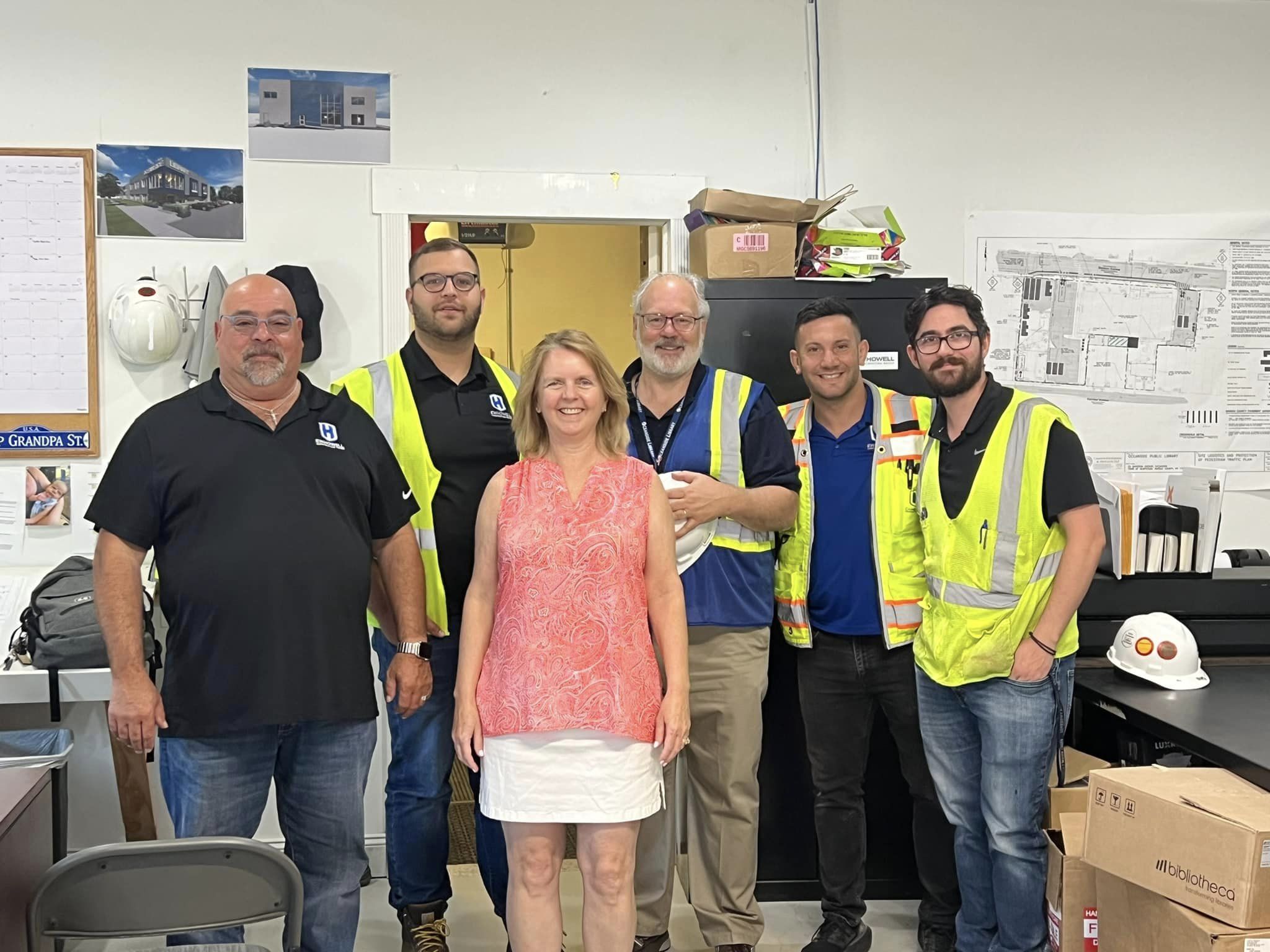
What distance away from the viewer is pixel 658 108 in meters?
3.62

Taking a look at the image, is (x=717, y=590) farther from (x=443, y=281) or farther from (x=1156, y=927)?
(x=1156, y=927)

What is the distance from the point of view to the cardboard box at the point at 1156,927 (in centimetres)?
189

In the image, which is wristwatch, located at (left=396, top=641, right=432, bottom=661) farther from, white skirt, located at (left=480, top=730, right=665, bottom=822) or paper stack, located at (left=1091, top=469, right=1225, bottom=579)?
paper stack, located at (left=1091, top=469, right=1225, bottom=579)

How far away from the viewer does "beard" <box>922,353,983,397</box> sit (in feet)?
8.16

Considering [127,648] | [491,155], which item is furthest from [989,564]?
[491,155]

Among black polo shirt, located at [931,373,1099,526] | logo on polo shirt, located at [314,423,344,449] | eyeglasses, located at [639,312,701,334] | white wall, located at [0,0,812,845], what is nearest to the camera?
logo on polo shirt, located at [314,423,344,449]

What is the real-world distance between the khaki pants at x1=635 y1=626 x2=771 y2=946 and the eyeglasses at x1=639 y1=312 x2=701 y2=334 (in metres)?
0.73

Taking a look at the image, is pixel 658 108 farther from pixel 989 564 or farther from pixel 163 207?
pixel 989 564

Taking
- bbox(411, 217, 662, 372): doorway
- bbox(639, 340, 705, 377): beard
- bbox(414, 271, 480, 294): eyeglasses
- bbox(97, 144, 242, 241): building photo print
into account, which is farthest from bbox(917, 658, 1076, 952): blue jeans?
bbox(411, 217, 662, 372): doorway

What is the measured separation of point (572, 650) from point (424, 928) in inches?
40.1

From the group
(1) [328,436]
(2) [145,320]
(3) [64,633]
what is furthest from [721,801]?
(2) [145,320]

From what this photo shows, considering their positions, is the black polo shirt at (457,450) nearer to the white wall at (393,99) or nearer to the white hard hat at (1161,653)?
the white wall at (393,99)

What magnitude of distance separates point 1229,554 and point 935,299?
178cm

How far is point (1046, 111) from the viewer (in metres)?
3.78
